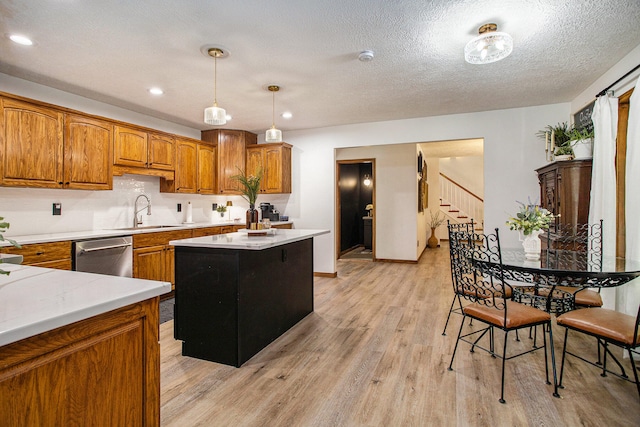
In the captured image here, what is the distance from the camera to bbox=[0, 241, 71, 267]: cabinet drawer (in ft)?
9.29

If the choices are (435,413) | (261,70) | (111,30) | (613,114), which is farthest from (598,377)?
(111,30)

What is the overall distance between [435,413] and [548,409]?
67 centimetres

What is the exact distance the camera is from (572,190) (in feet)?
10.8

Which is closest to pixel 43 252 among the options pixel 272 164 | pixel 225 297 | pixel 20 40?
pixel 20 40

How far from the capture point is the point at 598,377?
88.6 inches

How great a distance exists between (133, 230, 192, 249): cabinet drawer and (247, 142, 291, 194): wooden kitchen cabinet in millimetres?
1602

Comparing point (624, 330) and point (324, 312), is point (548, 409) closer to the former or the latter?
point (624, 330)

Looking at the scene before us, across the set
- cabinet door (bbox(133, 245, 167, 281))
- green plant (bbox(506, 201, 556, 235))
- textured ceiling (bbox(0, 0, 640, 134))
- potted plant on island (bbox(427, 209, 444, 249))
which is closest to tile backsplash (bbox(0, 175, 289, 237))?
cabinet door (bbox(133, 245, 167, 281))

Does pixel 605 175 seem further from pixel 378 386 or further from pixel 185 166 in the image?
pixel 185 166

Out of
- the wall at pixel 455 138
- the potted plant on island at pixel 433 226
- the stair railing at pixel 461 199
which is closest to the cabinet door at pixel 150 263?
the wall at pixel 455 138

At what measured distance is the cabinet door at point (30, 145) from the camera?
3006 millimetres

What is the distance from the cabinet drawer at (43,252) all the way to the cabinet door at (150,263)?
714 millimetres

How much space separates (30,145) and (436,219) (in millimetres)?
8799

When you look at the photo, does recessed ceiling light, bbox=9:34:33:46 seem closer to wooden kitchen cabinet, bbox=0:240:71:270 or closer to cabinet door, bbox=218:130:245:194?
wooden kitchen cabinet, bbox=0:240:71:270
